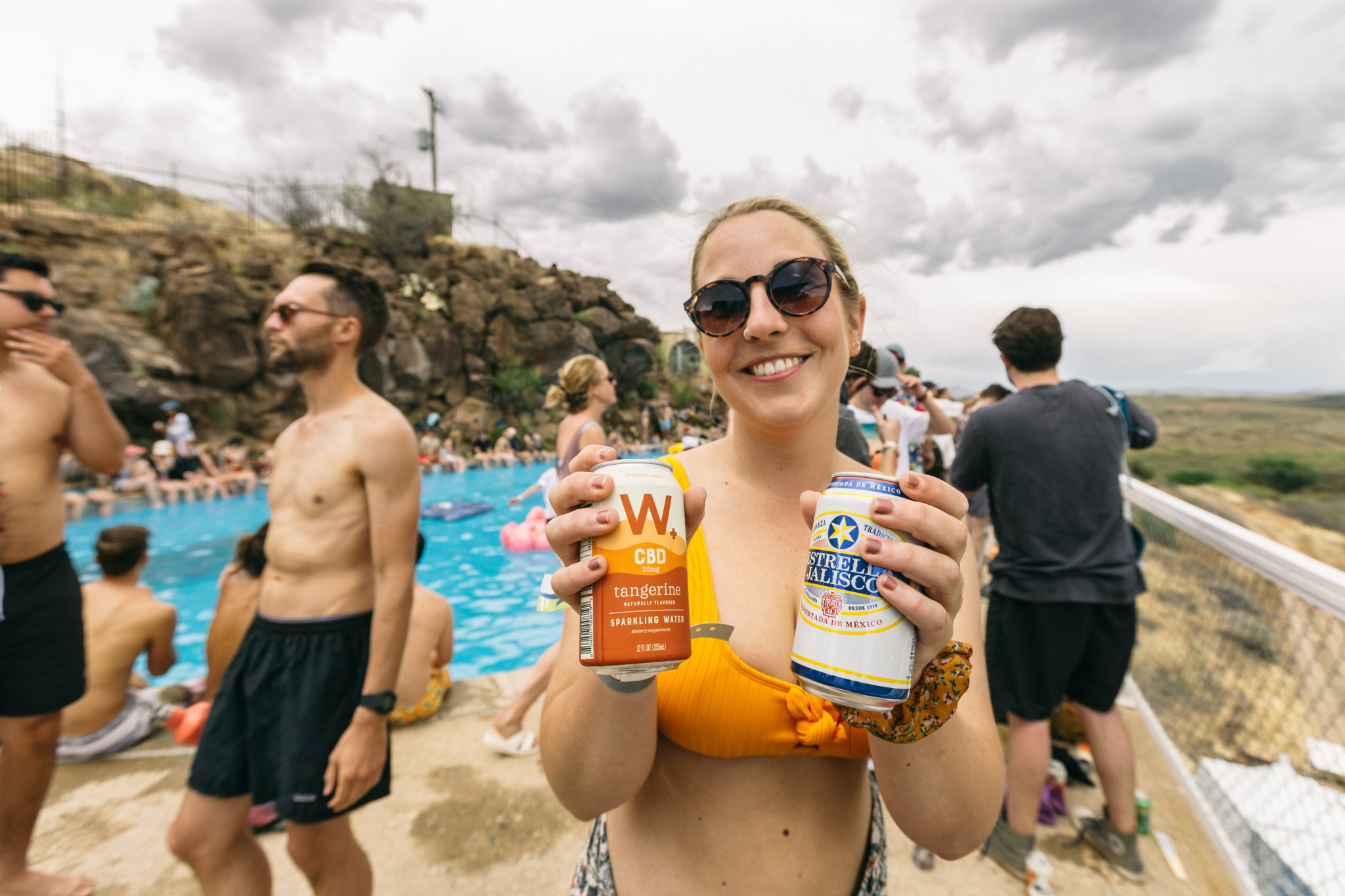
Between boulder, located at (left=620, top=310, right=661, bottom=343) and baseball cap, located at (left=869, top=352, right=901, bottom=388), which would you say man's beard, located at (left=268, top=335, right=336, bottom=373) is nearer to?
baseball cap, located at (left=869, top=352, right=901, bottom=388)

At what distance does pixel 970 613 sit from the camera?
113 centimetres

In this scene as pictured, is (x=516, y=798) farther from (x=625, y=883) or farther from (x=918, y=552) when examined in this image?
(x=918, y=552)

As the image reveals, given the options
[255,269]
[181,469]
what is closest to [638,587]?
[181,469]

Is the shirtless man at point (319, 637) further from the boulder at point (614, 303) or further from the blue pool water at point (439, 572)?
the boulder at point (614, 303)

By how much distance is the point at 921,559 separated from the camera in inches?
31.7

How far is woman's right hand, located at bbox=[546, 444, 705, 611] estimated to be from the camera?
87 centimetres

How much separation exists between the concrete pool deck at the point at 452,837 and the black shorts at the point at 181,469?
1062cm

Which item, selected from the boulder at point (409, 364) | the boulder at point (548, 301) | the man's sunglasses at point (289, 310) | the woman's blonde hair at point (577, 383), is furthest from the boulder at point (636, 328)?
the man's sunglasses at point (289, 310)

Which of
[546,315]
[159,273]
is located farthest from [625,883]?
[546,315]

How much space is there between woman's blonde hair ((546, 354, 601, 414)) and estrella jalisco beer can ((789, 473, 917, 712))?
2.97m

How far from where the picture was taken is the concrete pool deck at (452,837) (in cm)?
229

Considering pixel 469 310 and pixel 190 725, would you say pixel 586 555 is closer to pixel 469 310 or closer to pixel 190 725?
pixel 190 725

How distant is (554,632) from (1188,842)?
6.05m

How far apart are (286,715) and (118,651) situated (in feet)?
7.53
